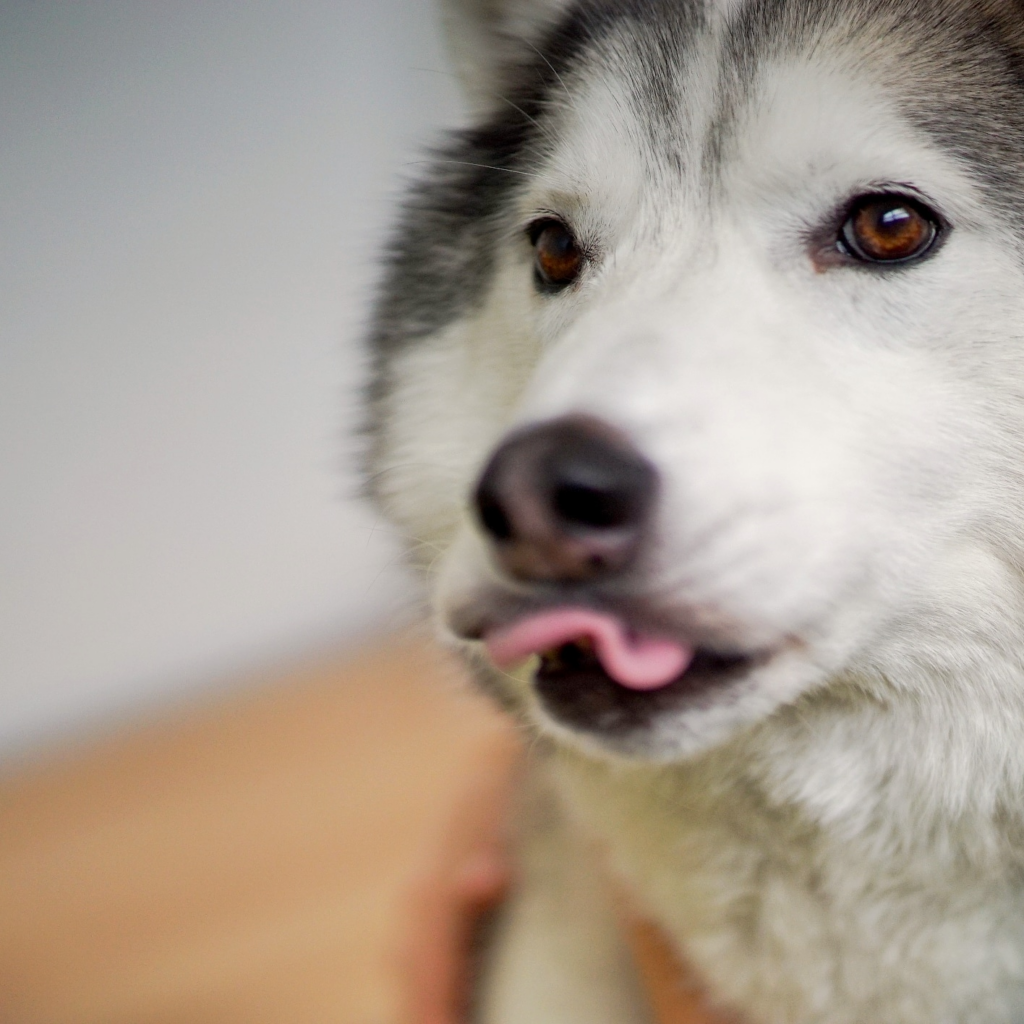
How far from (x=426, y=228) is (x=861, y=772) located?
979mm

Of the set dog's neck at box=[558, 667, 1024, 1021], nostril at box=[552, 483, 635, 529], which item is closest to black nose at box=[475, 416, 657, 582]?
nostril at box=[552, 483, 635, 529]

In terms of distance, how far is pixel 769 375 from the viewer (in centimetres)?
96

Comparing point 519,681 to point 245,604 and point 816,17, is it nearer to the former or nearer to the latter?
point 816,17

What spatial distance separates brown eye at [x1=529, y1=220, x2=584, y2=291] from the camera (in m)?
1.29

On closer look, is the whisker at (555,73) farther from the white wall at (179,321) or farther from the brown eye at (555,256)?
the white wall at (179,321)

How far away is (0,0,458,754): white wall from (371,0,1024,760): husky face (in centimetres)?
198

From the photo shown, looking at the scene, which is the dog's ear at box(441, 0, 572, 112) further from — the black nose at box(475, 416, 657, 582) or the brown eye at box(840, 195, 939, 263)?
the black nose at box(475, 416, 657, 582)

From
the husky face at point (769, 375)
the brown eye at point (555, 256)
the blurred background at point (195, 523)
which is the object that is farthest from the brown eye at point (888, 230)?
the blurred background at point (195, 523)

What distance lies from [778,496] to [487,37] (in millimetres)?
1044

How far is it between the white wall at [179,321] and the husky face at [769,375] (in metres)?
1.98

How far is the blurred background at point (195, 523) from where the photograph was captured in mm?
2965

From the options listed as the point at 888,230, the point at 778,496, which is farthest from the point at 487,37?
the point at 778,496

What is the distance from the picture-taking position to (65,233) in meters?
3.28

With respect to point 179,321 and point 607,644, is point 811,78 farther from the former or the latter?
point 179,321
